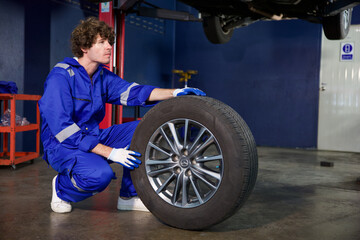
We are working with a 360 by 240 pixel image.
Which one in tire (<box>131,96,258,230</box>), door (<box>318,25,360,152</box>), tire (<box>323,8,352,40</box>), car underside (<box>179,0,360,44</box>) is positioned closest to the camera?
tire (<box>131,96,258,230</box>)

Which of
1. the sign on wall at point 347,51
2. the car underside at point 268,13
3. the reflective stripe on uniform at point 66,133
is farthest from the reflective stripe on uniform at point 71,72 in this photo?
the sign on wall at point 347,51

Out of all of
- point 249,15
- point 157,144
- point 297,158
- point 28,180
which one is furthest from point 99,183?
point 297,158

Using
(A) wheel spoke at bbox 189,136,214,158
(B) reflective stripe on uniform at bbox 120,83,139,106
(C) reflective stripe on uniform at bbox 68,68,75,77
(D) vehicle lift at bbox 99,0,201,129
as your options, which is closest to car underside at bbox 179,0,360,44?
(D) vehicle lift at bbox 99,0,201,129

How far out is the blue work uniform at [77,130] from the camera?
183cm

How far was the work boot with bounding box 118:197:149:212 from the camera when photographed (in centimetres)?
205

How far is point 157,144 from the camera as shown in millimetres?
1822

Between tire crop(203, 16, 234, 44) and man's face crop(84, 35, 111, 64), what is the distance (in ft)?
7.70

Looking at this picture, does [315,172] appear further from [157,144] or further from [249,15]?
[157,144]

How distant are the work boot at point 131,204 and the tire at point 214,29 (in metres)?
2.69

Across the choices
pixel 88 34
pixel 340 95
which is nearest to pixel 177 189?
pixel 88 34

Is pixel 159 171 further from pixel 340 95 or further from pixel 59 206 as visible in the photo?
pixel 340 95

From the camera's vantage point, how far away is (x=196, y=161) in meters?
1.70

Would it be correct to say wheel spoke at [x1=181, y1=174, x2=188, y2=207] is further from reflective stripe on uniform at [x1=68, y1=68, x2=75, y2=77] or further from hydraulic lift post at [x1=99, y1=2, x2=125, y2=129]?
hydraulic lift post at [x1=99, y1=2, x2=125, y2=129]

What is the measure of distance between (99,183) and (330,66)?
16.9 ft
